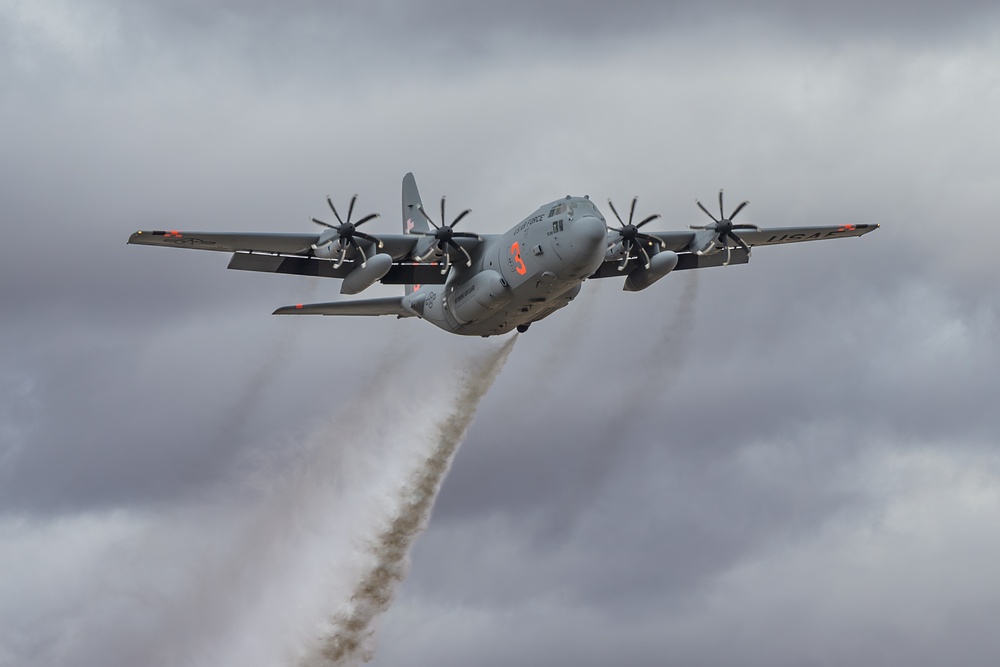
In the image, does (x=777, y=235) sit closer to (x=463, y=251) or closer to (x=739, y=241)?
(x=739, y=241)

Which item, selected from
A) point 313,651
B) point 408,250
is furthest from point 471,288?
point 313,651

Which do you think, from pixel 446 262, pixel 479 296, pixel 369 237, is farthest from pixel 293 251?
pixel 479 296

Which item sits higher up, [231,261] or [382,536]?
[231,261]

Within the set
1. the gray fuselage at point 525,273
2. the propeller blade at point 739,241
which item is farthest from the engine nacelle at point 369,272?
the propeller blade at point 739,241

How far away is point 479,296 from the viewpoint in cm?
4550

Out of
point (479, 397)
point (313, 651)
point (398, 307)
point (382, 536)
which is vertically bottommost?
point (313, 651)

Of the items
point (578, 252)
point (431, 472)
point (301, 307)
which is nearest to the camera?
point (578, 252)

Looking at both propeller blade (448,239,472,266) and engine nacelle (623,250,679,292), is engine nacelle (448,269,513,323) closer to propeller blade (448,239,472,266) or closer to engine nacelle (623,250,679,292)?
propeller blade (448,239,472,266)

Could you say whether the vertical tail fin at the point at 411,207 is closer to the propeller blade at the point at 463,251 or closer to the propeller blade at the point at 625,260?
the propeller blade at the point at 463,251

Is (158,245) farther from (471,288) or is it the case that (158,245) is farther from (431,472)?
(431,472)

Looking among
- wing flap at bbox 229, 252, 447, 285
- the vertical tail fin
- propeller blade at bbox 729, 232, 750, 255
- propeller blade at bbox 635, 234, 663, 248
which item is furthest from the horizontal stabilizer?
propeller blade at bbox 729, 232, 750, 255

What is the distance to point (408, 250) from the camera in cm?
4719

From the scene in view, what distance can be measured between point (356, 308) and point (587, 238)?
11.2 metres

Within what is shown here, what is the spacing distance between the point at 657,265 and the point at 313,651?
1785 centimetres
